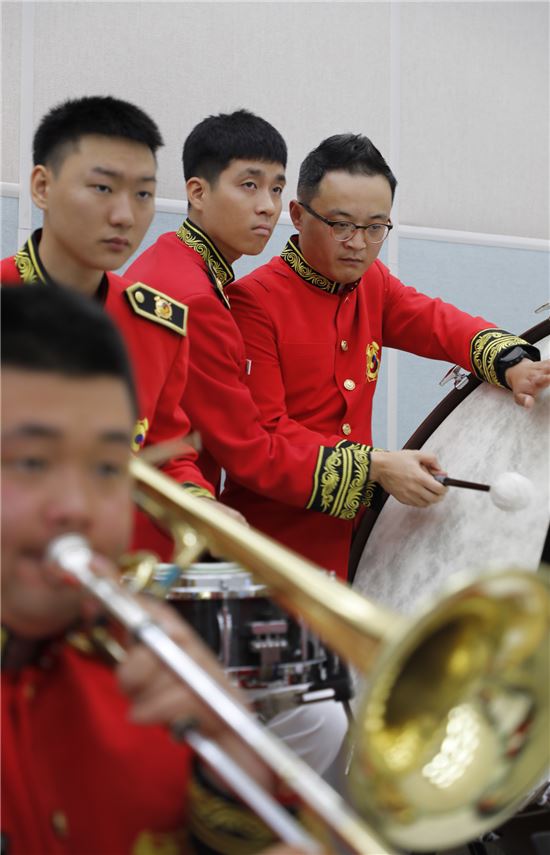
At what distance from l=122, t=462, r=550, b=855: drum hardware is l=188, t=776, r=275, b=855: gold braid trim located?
9cm

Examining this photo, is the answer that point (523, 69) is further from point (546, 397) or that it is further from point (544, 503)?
point (544, 503)

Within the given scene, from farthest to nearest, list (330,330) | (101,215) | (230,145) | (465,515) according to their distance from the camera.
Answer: (330,330) < (230,145) < (465,515) < (101,215)

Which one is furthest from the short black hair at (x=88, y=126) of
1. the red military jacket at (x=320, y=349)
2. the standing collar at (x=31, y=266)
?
the red military jacket at (x=320, y=349)

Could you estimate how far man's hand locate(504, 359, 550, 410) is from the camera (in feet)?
6.48

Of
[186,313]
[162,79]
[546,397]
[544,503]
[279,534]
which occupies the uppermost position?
Answer: [162,79]

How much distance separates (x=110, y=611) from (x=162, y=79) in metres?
2.48

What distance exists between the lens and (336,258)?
2209 mm

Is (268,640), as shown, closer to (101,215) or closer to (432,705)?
(432,705)

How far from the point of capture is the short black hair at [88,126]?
5.26ft

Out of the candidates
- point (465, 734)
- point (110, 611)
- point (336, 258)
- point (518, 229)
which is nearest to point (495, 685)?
point (465, 734)

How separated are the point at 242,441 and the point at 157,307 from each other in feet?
1.16

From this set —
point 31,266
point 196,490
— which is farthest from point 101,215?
point 196,490

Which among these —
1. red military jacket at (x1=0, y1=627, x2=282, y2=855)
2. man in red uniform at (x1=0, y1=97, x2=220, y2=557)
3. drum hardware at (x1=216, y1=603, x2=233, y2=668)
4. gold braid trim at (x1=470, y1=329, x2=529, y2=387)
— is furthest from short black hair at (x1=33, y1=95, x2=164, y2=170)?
red military jacket at (x1=0, y1=627, x2=282, y2=855)

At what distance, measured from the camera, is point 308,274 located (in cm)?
230
